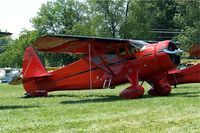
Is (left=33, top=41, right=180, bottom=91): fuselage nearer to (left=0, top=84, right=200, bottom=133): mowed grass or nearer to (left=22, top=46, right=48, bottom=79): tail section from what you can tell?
(left=22, top=46, right=48, bottom=79): tail section

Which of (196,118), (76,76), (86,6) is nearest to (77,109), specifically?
(196,118)

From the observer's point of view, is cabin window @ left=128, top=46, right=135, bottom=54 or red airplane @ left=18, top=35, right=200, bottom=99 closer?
red airplane @ left=18, top=35, right=200, bottom=99

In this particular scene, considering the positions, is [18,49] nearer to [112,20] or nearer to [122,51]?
[112,20]

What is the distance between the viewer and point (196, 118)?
989 centimetres

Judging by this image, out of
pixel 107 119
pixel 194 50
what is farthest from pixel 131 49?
pixel 107 119

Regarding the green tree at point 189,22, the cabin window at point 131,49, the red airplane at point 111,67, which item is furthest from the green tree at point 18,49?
the cabin window at point 131,49

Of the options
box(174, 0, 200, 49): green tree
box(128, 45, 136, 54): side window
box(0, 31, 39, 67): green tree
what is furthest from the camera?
box(0, 31, 39, 67): green tree

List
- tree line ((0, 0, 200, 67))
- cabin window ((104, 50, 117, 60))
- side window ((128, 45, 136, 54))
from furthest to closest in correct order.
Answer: tree line ((0, 0, 200, 67)), cabin window ((104, 50, 117, 60)), side window ((128, 45, 136, 54))

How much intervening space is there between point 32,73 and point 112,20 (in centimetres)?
5106

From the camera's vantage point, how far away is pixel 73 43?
1803cm

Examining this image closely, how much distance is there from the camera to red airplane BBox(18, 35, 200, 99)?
687 inches

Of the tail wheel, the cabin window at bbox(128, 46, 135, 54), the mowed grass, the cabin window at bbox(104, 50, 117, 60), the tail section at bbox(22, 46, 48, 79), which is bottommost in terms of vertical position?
the tail wheel

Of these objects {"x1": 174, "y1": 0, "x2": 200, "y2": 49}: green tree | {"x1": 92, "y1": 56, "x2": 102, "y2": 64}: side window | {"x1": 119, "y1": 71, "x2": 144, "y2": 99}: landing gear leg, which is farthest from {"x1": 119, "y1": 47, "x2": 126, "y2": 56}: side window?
{"x1": 174, "y1": 0, "x2": 200, "y2": 49}: green tree

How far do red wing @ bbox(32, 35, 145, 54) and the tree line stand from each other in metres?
42.0
